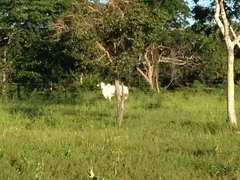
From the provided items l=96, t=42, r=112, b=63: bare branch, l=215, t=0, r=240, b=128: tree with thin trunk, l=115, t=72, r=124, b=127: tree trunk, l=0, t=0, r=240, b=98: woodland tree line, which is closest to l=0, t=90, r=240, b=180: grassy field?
l=115, t=72, r=124, b=127: tree trunk

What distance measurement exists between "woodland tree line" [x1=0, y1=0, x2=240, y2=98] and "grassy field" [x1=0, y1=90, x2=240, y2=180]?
2142mm

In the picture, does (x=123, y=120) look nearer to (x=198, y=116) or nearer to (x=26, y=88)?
(x=198, y=116)

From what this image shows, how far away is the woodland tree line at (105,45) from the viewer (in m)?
14.9

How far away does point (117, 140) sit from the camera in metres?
10.6

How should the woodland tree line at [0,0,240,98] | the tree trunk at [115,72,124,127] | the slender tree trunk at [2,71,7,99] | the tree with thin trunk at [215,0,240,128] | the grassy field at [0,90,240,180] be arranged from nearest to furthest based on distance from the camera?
the grassy field at [0,90,240,180]
the tree with thin trunk at [215,0,240,128]
the tree trunk at [115,72,124,127]
the woodland tree line at [0,0,240,98]
the slender tree trunk at [2,71,7,99]

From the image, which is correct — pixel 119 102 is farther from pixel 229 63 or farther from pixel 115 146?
pixel 115 146

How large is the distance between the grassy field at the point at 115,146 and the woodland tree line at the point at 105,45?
2.14 metres

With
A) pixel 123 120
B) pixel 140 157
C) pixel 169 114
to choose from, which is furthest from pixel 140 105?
pixel 140 157

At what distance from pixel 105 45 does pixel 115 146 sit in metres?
5.93

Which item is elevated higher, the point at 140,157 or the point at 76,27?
the point at 76,27

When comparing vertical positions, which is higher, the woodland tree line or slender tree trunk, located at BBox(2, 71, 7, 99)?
the woodland tree line

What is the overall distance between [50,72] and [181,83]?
37.9ft

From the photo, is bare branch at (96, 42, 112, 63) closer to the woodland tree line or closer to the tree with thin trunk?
the woodland tree line

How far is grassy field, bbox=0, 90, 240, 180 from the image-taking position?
749 centimetres
